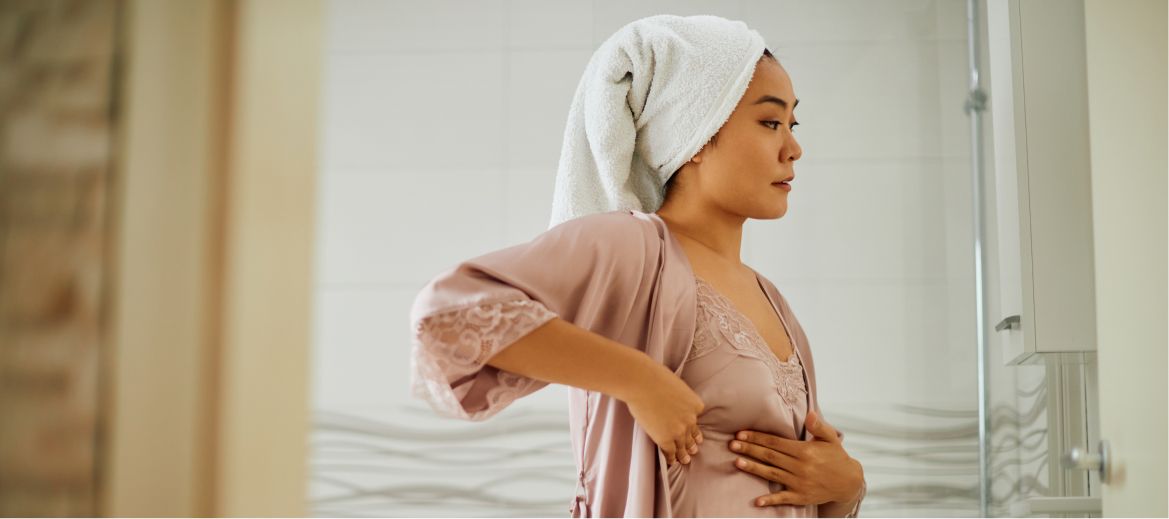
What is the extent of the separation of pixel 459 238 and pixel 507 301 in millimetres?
1188

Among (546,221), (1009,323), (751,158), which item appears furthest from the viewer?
(546,221)

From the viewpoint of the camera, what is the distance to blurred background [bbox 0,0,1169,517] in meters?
0.32

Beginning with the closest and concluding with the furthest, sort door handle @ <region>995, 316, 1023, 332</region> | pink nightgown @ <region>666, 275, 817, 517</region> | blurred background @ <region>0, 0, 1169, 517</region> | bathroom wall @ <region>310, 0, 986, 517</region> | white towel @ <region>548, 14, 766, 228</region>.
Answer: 1. blurred background @ <region>0, 0, 1169, 517</region>
2. pink nightgown @ <region>666, 275, 817, 517</region>
3. white towel @ <region>548, 14, 766, 228</region>
4. door handle @ <region>995, 316, 1023, 332</region>
5. bathroom wall @ <region>310, 0, 986, 517</region>

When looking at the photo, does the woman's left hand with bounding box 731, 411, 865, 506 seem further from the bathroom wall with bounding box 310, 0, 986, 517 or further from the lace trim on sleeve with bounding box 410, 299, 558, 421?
the bathroom wall with bounding box 310, 0, 986, 517

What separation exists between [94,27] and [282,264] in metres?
0.10

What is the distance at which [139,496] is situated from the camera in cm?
31

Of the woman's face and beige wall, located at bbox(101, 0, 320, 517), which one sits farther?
the woman's face

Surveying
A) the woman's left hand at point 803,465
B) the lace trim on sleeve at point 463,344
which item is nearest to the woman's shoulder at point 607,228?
the lace trim on sleeve at point 463,344

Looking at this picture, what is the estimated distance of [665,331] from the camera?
3.00 feet

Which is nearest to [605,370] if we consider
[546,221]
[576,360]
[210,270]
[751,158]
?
[576,360]

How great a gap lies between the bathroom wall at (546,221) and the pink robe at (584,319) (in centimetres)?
95

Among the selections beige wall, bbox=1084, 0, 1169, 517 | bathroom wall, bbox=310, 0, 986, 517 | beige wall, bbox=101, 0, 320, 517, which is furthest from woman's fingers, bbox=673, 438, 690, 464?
bathroom wall, bbox=310, 0, 986, 517

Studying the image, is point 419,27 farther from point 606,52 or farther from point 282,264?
point 282,264

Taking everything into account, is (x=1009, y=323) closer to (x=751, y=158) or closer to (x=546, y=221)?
(x=751, y=158)
